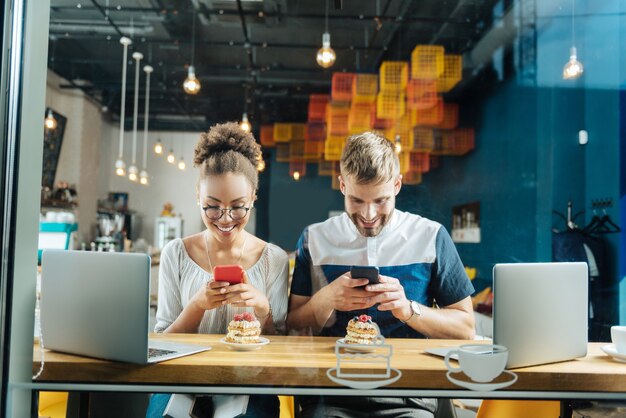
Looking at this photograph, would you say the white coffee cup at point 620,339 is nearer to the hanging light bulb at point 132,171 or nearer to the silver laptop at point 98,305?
the silver laptop at point 98,305

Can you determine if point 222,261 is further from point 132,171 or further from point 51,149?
point 51,149

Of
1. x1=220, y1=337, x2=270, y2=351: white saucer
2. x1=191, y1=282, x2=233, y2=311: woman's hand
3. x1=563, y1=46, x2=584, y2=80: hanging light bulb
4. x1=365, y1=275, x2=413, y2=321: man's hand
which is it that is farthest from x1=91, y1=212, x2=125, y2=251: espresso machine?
x1=563, y1=46, x2=584, y2=80: hanging light bulb

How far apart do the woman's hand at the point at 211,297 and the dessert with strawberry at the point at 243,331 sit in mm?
150

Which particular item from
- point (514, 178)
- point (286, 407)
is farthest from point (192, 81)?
point (514, 178)

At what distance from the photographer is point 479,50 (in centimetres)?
239

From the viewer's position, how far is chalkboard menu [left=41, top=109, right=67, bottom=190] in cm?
142

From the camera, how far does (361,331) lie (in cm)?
156

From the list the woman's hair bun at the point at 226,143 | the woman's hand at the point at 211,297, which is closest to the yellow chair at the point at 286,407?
the woman's hand at the point at 211,297

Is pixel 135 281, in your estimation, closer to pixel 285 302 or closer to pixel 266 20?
pixel 285 302

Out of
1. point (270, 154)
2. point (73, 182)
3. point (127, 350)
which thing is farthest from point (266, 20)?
point (127, 350)

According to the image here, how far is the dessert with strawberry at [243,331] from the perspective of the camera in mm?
1521

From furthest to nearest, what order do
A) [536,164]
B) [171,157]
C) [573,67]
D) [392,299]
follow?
[536,164] → [573,67] → [171,157] → [392,299]

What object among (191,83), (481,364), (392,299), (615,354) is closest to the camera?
(481,364)

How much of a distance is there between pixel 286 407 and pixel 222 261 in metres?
0.52
